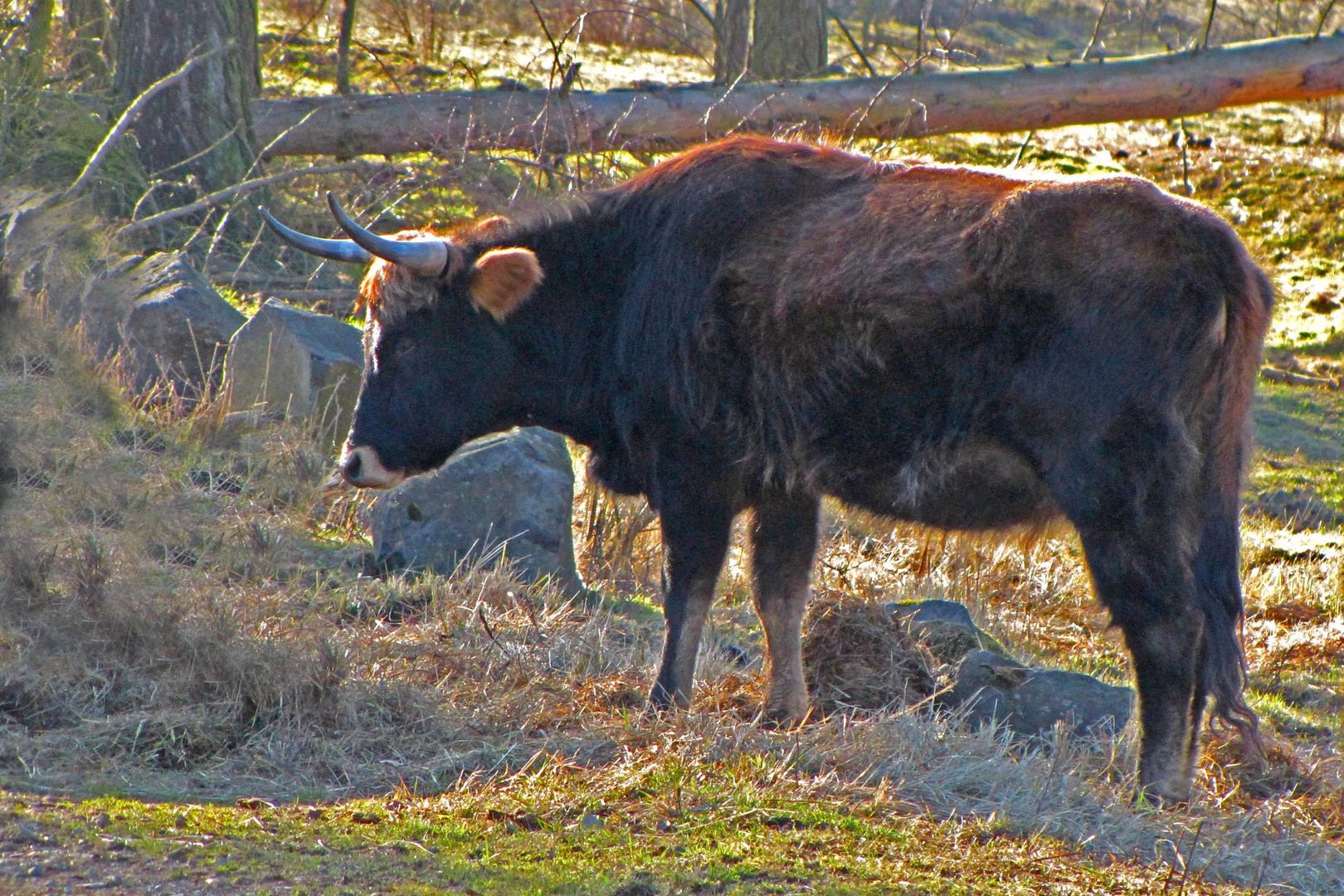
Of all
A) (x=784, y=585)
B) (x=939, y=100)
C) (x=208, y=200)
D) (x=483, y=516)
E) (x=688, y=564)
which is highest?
(x=939, y=100)

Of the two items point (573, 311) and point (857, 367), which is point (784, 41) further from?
point (857, 367)

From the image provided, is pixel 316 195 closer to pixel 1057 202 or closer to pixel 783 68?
pixel 783 68

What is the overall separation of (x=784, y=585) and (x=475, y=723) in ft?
4.52

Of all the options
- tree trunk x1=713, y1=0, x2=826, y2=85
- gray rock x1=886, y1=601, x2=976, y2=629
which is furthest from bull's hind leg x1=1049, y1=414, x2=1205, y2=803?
tree trunk x1=713, y1=0, x2=826, y2=85

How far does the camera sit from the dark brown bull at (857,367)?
14.1 ft

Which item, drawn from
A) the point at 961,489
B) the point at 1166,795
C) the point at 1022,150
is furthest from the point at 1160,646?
the point at 1022,150

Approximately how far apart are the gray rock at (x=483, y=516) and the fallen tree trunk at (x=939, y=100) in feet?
15.9

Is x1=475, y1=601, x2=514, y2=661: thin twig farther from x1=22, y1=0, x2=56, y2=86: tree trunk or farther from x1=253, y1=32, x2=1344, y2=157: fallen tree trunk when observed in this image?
x1=22, y1=0, x2=56, y2=86: tree trunk

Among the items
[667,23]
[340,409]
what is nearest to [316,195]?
[340,409]

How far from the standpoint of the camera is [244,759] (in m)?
4.48

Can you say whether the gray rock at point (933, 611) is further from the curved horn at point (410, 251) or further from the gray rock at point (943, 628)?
the curved horn at point (410, 251)

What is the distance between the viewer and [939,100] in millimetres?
11664

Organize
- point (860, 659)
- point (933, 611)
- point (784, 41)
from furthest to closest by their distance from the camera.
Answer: point (784, 41) < point (933, 611) < point (860, 659)

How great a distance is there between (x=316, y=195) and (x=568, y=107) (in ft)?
13.1
